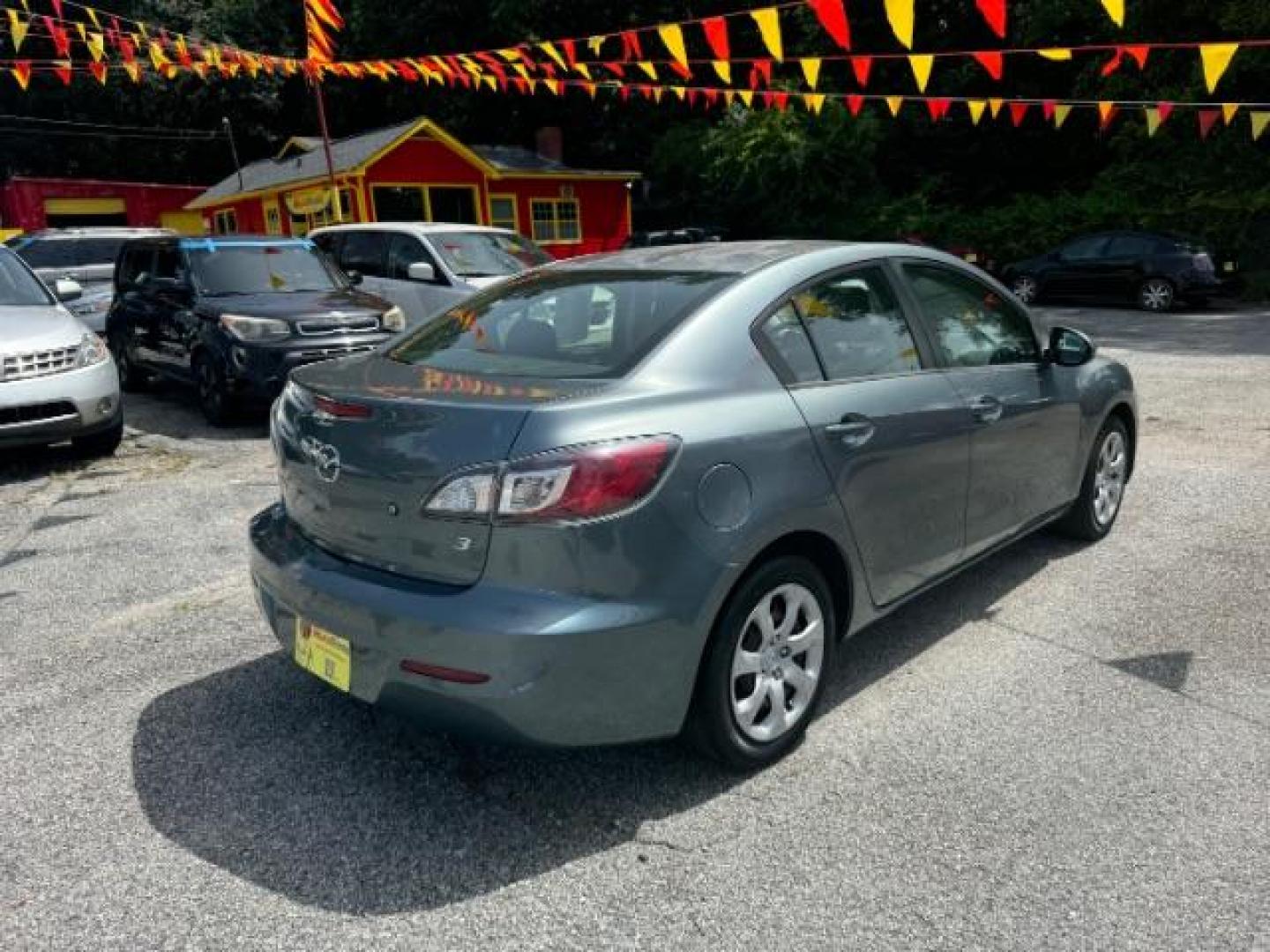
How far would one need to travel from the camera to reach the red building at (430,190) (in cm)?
2405

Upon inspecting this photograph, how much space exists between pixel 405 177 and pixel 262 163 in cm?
974

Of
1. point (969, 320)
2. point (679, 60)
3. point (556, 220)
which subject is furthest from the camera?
point (556, 220)

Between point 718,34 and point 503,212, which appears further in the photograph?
point 503,212

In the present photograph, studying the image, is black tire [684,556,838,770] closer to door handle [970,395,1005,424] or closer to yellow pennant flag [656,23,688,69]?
door handle [970,395,1005,424]

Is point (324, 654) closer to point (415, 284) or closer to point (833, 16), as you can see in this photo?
point (833, 16)

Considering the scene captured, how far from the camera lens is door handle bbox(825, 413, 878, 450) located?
3.05 meters

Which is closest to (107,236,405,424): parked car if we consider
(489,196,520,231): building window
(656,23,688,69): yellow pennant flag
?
(656,23,688,69): yellow pennant flag

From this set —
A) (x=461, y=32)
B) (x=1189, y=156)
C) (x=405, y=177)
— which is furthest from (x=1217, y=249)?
(x=461, y=32)

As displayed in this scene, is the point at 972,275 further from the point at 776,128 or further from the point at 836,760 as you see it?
the point at 776,128

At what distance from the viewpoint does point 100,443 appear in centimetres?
741

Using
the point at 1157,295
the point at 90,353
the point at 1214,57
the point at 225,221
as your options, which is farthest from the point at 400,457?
the point at 225,221

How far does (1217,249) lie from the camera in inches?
720

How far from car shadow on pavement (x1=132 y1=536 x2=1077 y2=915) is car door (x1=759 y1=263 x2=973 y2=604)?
21.7 inches

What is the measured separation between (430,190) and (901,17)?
68.7 ft
